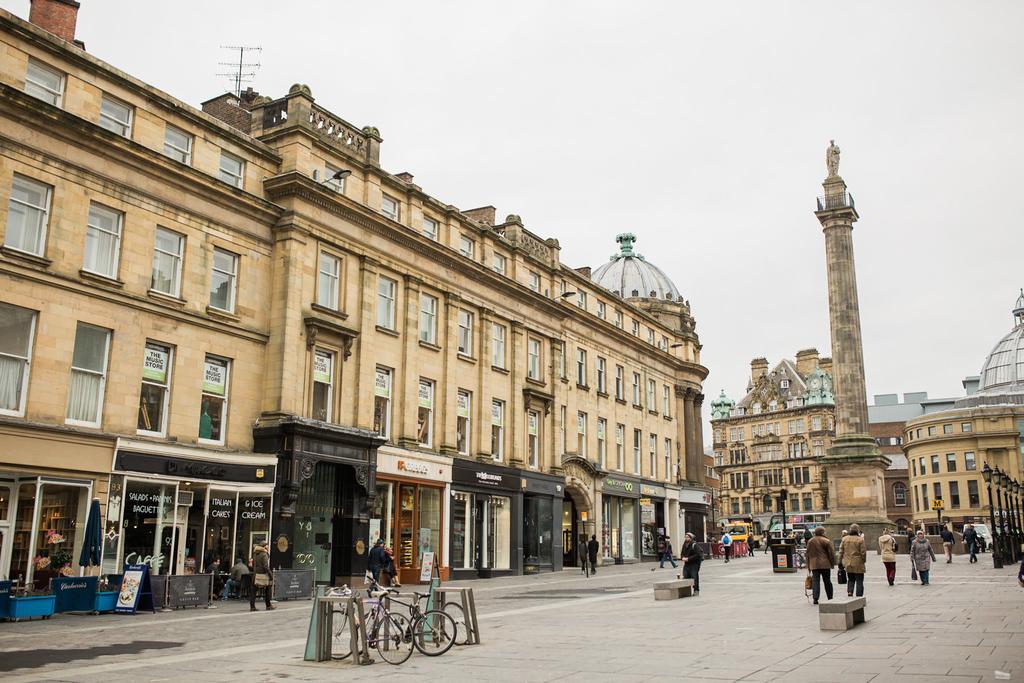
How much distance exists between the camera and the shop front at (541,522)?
137ft

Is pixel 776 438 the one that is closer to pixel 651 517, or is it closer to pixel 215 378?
pixel 651 517

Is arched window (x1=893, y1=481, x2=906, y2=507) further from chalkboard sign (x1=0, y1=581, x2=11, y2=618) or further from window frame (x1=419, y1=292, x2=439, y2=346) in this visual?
chalkboard sign (x1=0, y1=581, x2=11, y2=618)

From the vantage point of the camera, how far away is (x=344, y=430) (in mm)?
29922

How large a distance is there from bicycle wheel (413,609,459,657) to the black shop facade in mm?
15159

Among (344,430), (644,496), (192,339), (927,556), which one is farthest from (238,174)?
(644,496)

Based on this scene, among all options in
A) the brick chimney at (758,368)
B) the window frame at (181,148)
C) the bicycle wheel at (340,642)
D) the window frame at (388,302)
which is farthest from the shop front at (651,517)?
the brick chimney at (758,368)

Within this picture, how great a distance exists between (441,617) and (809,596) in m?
13.3

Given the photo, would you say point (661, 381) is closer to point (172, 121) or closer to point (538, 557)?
point (538, 557)

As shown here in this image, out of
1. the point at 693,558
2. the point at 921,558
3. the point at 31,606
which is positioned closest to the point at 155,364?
the point at 31,606

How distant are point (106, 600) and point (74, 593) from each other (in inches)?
30.9

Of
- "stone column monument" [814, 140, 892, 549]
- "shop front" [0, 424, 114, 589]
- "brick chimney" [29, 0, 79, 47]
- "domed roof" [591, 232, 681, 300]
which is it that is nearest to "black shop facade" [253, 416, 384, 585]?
"shop front" [0, 424, 114, 589]

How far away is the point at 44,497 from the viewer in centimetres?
2255

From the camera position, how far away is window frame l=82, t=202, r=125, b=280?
24.6 metres

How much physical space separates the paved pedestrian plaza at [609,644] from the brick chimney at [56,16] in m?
18.2
